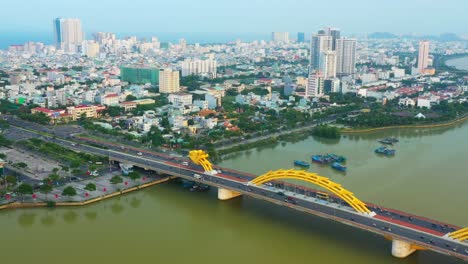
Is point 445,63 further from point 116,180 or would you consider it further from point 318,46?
point 116,180

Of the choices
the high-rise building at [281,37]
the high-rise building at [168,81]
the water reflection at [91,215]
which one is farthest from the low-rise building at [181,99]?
the high-rise building at [281,37]

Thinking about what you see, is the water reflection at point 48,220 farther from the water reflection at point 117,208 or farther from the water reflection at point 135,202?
the water reflection at point 135,202

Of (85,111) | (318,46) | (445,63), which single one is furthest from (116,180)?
(445,63)

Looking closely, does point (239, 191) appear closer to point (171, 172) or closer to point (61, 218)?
point (171, 172)

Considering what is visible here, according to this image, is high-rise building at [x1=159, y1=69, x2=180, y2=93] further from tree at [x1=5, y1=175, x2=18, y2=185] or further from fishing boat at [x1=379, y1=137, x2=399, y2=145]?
tree at [x1=5, y1=175, x2=18, y2=185]

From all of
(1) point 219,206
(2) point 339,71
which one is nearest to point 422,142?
(1) point 219,206

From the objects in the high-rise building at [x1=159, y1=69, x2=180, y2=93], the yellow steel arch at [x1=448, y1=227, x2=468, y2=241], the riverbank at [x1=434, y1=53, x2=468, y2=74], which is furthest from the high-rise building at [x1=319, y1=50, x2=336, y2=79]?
the yellow steel arch at [x1=448, y1=227, x2=468, y2=241]
